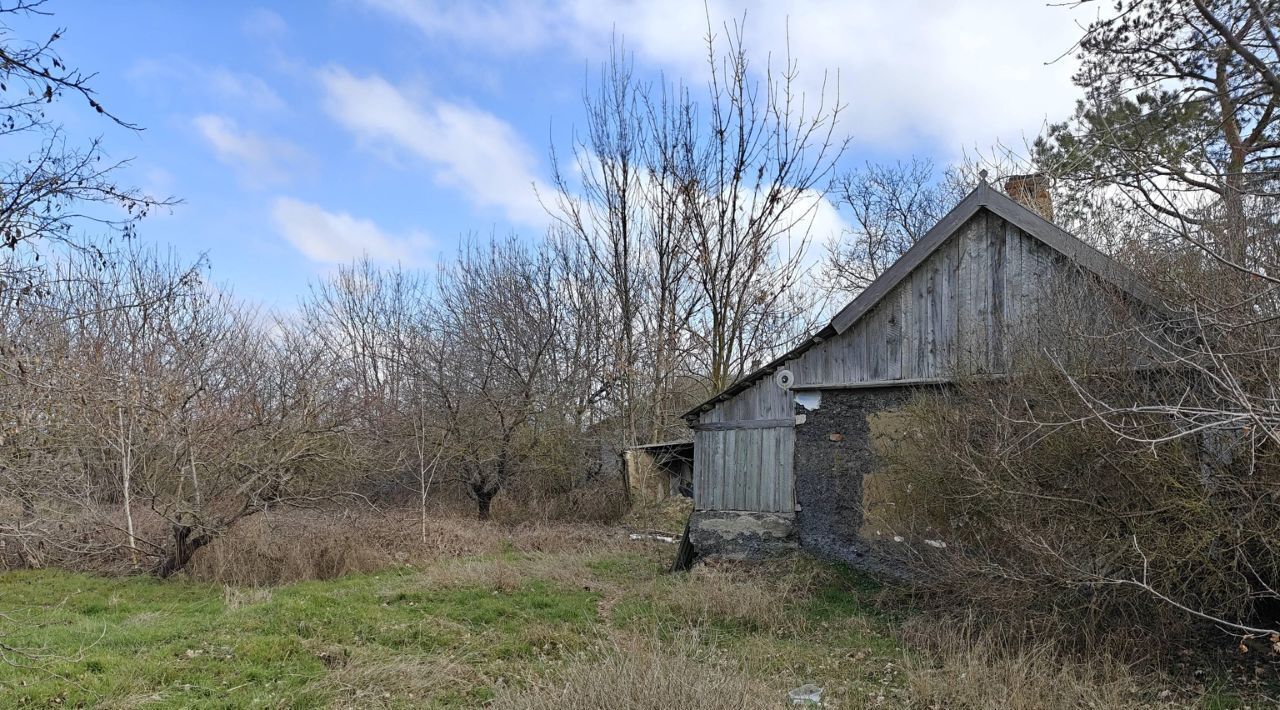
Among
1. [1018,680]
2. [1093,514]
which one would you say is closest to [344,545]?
[1018,680]

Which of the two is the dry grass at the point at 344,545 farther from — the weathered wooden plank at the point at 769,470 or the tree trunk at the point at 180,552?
the weathered wooden plank at the point at 769,470

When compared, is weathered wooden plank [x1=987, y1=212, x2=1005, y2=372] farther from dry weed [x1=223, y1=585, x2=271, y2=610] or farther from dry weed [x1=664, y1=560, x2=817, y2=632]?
dry weed [x1=223, y1=585, x2=271, y2=610]

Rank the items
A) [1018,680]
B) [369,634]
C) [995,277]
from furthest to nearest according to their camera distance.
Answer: [995,277] < [369,634] < [1018,680]

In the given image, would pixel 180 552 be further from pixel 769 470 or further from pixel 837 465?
pixel 837 465

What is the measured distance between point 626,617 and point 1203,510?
5.80 m

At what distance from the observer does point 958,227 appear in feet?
32.4

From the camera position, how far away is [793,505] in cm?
1107

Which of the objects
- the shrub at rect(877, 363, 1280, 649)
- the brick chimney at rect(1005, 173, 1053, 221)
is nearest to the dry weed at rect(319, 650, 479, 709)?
the shrub at rect(877, 363, 1280, 649)

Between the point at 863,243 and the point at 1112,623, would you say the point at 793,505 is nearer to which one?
the point at 1112,623

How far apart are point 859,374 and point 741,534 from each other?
3.07 metres

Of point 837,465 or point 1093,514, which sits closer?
point 1093,514

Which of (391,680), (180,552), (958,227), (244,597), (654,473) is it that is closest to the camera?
(391,680)

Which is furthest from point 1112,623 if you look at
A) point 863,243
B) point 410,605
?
point 863,243

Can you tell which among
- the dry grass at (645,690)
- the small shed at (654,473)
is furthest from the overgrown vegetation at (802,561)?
the small shed at (654,473)
